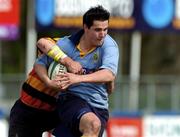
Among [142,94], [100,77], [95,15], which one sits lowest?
[142,94]

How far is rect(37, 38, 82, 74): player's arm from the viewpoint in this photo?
26.9 feet

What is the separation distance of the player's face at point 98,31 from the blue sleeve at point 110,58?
0.11 metres

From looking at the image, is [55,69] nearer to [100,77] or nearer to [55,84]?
[55,84]

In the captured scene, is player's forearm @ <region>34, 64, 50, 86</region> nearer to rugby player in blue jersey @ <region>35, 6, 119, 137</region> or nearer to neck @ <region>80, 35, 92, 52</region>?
rugby player in blue jersey @ <region>35, 6, 119, 137</region>

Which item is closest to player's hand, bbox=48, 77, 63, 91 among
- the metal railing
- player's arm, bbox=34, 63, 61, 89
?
player's arm, bbox=34, 63, 61, 89

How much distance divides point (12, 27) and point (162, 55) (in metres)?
18.8

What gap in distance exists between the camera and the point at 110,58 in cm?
822

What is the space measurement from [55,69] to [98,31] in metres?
0.57

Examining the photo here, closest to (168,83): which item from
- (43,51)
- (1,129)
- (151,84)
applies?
(151,84)

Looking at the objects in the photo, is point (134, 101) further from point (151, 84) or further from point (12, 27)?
point (12, 27)

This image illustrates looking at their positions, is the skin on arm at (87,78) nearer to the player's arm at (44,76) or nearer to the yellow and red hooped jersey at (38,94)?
the player's arm at (44,76)

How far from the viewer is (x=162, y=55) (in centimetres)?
3903

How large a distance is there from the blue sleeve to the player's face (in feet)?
0.37

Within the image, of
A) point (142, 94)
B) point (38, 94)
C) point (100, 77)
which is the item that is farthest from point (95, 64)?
point (142, 94)
